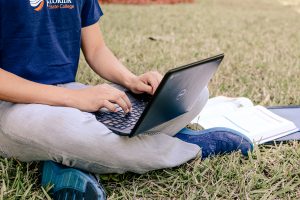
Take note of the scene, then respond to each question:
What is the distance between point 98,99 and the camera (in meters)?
1.47

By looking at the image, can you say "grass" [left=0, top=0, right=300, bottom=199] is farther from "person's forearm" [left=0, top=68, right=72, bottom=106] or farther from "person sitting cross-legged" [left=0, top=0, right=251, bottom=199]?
"person's forearm" [left=0, top=68, right=72, bottom=106]

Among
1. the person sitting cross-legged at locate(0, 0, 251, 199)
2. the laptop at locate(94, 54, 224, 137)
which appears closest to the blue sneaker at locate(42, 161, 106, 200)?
the person sitting cross-legged at locate(0, 0, 251, 199)

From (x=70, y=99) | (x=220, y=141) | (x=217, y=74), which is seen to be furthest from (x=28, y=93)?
(x=217, y=74)

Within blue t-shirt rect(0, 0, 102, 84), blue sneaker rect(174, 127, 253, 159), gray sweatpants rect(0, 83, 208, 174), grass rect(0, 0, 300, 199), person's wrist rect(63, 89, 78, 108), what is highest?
blue t-shirt rect(0, 0, 102, 84)

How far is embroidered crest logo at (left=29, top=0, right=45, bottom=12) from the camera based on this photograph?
161cm

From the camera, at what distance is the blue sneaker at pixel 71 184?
54.4 inches

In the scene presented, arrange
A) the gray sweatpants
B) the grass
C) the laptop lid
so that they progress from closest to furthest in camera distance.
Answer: the laptop lid
the gray sweatpants
the grass

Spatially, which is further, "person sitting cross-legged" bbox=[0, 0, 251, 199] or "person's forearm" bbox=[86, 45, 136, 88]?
"person's forearm" bbox=[86, 45, 136, 88]

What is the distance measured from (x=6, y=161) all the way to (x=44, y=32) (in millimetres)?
442

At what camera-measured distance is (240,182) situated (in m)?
1.56

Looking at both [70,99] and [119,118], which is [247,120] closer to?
[119,118]

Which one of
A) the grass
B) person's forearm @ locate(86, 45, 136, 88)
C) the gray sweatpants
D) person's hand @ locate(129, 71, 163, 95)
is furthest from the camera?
person's forearm @ locate(86, 45, 136, 88)

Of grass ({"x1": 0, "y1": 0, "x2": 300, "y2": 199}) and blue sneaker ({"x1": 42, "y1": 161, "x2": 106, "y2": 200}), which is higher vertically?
blue sneaker ({"x1": 42, "y1": 161, "x2": 106, "y2": 200})

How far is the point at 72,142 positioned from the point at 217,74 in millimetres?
1694
